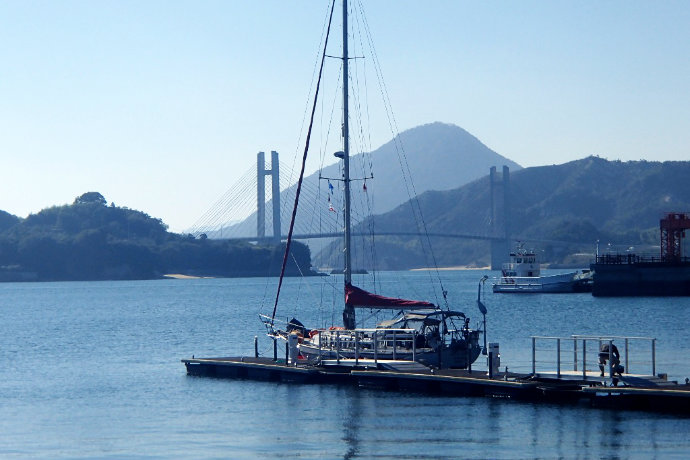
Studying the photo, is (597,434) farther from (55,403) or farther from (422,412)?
(55,403)

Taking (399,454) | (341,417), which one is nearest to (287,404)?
(341,417)

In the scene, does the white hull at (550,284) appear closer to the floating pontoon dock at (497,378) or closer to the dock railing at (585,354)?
the dock railing at (585,354)

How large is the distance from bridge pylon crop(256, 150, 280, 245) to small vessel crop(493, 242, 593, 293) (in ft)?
202

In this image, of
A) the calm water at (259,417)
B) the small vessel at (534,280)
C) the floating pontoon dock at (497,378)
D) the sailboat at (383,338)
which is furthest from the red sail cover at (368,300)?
the small vessel at (534,280)

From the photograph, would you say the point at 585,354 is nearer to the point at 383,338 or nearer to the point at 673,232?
the point at 383,338

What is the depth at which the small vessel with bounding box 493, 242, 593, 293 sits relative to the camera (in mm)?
116812

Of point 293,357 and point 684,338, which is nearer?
point 293,357

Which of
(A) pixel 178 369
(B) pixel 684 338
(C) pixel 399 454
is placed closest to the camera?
(C) pixel 399 454

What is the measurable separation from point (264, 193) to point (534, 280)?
3064 inches

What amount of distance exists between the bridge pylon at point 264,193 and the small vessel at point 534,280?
2422 inches

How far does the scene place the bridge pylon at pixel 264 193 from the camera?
184000 mm

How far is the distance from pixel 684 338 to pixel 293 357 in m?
22.2

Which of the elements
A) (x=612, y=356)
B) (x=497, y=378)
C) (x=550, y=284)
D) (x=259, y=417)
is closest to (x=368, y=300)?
(x=497, y=378)

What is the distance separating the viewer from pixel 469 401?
34.0m
